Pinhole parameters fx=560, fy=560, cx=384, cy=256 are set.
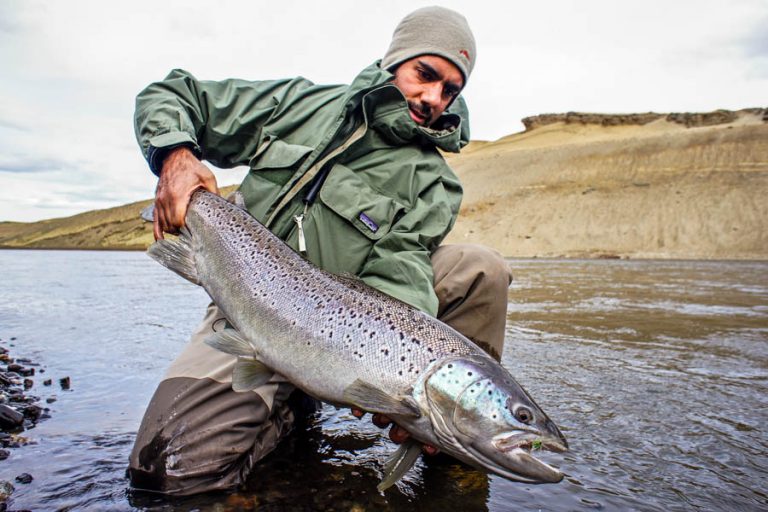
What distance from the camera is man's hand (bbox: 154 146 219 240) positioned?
275 cm

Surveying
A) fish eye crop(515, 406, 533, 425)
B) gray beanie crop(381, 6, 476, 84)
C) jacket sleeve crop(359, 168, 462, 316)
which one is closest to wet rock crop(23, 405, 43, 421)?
jacket sleeve crop(359, 168, 462, 316)

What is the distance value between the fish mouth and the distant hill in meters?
28.3

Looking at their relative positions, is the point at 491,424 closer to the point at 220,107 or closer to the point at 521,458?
the point at 521,458

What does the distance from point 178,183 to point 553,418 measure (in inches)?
94.3

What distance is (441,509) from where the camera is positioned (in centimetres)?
220

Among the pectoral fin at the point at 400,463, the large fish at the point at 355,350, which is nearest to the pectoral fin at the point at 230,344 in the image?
the large fish at the point at 355,350

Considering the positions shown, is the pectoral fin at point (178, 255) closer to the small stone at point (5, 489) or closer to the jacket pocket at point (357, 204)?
the jacket pocket at point (357, 204)

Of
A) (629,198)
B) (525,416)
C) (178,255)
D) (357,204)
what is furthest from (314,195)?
(629,198)

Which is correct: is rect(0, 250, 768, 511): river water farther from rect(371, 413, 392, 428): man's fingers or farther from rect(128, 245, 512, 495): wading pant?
rect(371, 413, 392, 428): man's fingers

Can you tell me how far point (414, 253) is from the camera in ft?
9.66

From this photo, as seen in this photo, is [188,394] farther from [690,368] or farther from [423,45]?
[690,368]

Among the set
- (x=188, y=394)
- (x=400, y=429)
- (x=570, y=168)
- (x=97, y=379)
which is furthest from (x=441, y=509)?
(x=570, y=168)

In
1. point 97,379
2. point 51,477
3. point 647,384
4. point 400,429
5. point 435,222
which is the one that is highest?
point 435,222

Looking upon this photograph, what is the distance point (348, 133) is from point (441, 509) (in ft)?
6.40
